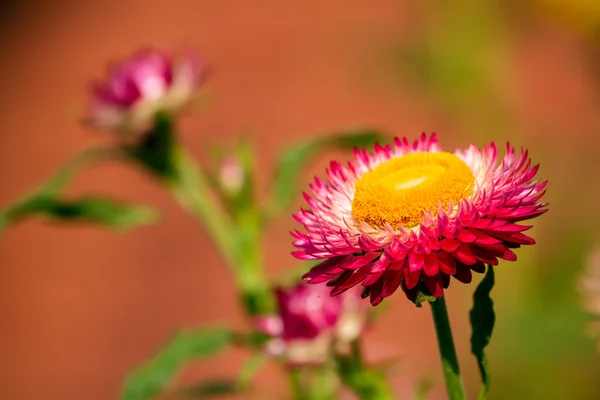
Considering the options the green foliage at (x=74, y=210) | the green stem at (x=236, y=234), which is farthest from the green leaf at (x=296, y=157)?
the green foliage at (x=74, y=210)

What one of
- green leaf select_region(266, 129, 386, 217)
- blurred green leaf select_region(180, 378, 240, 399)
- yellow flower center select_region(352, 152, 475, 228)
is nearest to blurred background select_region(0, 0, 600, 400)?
blurred green leaf select_region(180, 378, 240, 399)

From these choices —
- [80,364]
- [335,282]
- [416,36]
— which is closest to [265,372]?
[80,364]

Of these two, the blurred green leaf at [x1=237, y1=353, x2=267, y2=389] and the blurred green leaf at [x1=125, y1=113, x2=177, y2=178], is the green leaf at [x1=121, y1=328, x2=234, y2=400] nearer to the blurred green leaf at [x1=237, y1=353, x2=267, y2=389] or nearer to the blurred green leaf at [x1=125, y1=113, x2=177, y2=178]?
the blurred green leaf at [x1=237, y1=353, x2=267, y2=389]

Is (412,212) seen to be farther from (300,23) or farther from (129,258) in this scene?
(300,23)

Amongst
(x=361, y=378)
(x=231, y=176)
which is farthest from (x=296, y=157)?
(x=361, y=378)

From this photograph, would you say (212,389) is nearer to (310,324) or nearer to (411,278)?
(310,324)

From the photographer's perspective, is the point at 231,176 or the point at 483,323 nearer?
the point at 483,323
